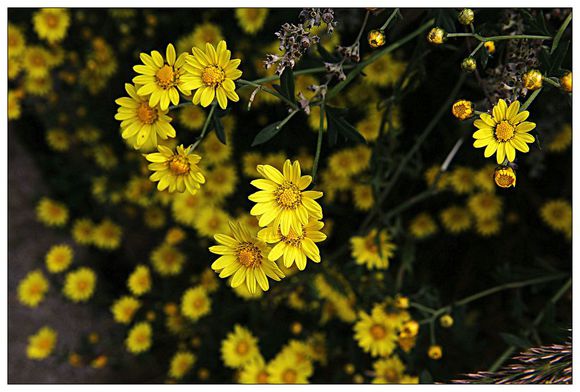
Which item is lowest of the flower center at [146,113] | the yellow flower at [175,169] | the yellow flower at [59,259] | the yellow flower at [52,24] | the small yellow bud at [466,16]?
the yellow flower at [175,169]

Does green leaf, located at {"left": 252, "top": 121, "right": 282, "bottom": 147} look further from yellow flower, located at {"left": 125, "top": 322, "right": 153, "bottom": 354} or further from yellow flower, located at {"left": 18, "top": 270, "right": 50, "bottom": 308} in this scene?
yellow flower, located at {"left": 18, "top": 270, "right": 50, "bottom": 308}

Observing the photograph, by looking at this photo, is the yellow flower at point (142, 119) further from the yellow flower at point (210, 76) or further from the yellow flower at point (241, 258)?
the yellow flower at point (241, 258)

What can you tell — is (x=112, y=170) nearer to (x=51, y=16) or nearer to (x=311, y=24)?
(x=51, y=16)

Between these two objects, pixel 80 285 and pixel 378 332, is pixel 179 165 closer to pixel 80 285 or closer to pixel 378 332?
pixel 378 332

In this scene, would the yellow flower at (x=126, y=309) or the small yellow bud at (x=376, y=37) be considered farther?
the yellow flower at (x=126, y=309)

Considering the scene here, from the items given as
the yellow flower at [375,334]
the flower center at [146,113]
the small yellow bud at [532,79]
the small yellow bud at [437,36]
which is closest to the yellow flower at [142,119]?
the flower center at [146,113]

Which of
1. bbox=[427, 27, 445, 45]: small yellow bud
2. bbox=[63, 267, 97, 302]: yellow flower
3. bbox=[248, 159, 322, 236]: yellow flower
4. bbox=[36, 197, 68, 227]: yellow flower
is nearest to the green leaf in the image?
bbox=[248, 159, 322, 236]: yellow flower
